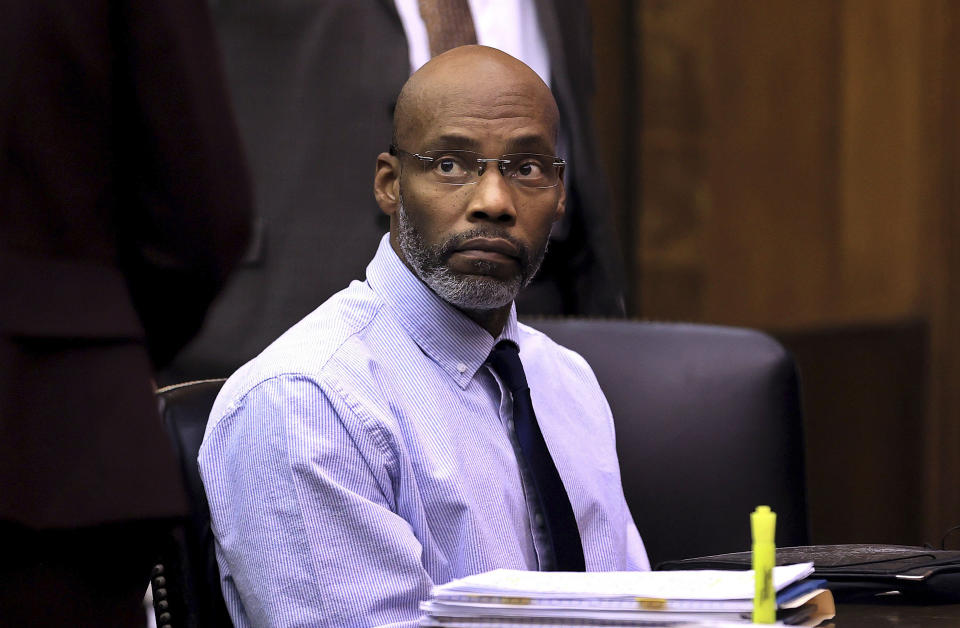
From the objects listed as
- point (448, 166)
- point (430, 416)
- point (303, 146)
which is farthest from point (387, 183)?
point (303, 146)

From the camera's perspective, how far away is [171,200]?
1.11 meters

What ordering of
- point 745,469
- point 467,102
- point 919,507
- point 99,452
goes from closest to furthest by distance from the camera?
point 99,452 < point 467,102 < point 745,469 < point 919,507

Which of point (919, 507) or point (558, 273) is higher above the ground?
point (558, 273)

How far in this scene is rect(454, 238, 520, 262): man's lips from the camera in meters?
1.69

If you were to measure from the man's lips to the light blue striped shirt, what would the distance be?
65 millimetres

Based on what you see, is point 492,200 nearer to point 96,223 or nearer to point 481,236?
point 481,236

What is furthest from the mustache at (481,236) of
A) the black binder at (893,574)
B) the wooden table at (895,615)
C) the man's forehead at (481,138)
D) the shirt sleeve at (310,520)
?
the wooden table at (895,615)

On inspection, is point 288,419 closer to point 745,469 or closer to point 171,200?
point 171,200

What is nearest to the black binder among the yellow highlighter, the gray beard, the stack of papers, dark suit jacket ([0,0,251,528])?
the stack of papers

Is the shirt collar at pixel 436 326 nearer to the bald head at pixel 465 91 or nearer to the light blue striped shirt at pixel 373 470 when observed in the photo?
the light blue striped shirt at pixel 373 470

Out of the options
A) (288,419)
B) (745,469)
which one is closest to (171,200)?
(288,419)

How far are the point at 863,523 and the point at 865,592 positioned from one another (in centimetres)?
246

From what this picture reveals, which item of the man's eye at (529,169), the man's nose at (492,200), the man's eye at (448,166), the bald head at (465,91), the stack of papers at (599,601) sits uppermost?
the bald head at (465,91)

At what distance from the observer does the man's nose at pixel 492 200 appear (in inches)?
67.0
